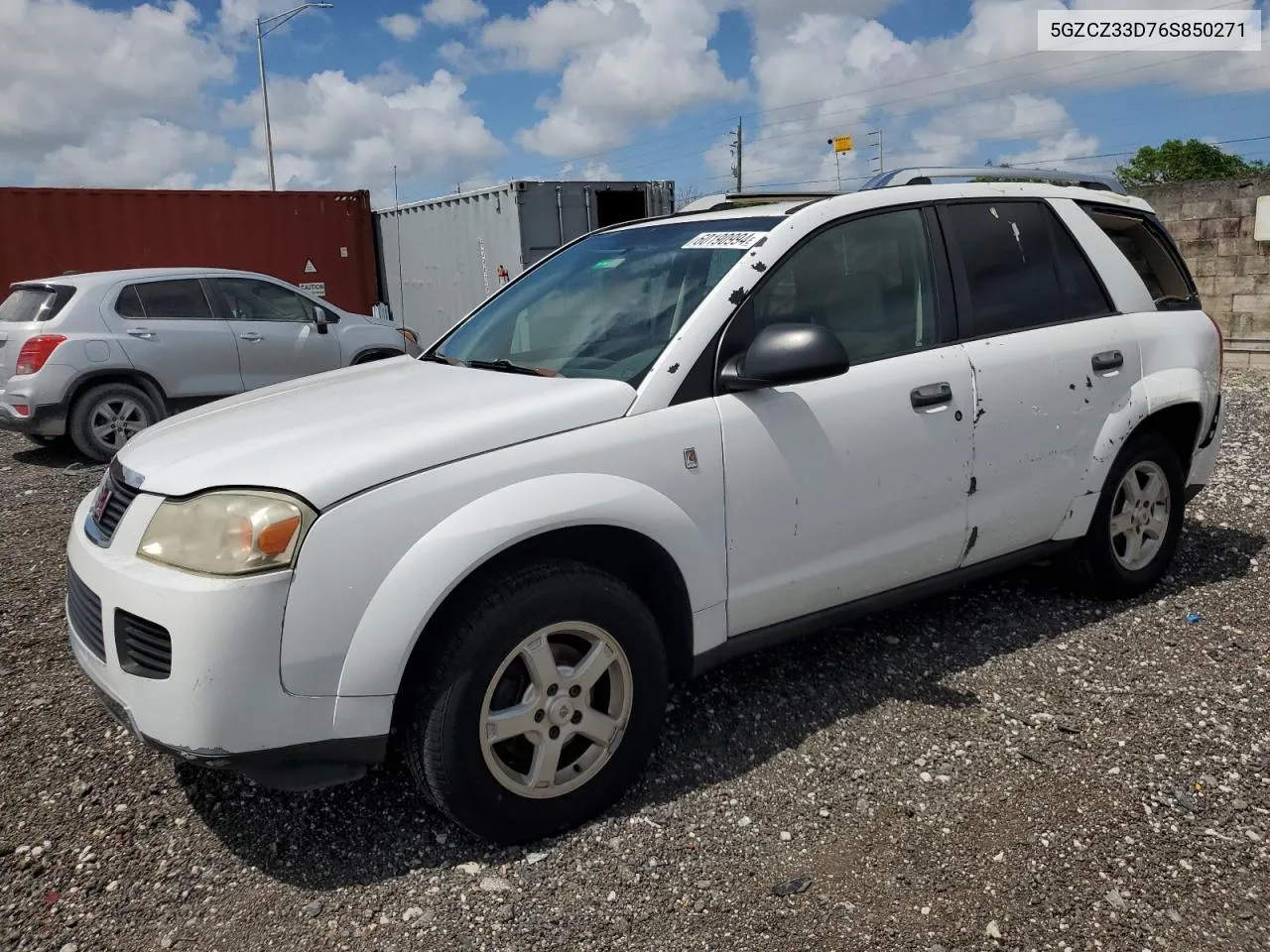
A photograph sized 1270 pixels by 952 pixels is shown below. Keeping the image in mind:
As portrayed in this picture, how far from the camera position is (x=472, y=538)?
246cm

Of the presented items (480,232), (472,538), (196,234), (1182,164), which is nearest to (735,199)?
(472,538)

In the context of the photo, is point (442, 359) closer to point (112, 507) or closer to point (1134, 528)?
point (112, 507)

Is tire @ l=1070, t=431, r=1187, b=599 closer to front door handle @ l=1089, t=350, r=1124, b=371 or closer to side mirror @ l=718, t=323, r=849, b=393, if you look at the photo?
front door handle @ l=1089, t=350, r=1124, b=371

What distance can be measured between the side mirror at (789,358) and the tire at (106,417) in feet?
23.2

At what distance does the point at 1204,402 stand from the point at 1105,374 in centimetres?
70

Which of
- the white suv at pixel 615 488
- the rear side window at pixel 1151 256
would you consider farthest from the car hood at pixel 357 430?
the rear side window at pixel 1151 256

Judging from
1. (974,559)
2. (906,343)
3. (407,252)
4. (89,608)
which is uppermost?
(407,252)

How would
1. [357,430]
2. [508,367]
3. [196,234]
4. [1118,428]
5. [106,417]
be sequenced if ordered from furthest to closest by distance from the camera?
[196,234]
[106,417]
[1118,428]
[508,367]
[357,430]

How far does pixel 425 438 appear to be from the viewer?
8.32 feet

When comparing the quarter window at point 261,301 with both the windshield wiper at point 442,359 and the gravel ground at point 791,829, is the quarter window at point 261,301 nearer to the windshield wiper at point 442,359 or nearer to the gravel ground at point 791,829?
the gravel ground at point 791,829

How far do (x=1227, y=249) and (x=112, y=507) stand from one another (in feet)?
41.5

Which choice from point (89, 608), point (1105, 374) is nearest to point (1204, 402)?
point (1105, 374)

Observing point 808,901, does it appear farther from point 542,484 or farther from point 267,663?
point 267,663

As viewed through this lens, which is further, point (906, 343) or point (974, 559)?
point (974, 559)
